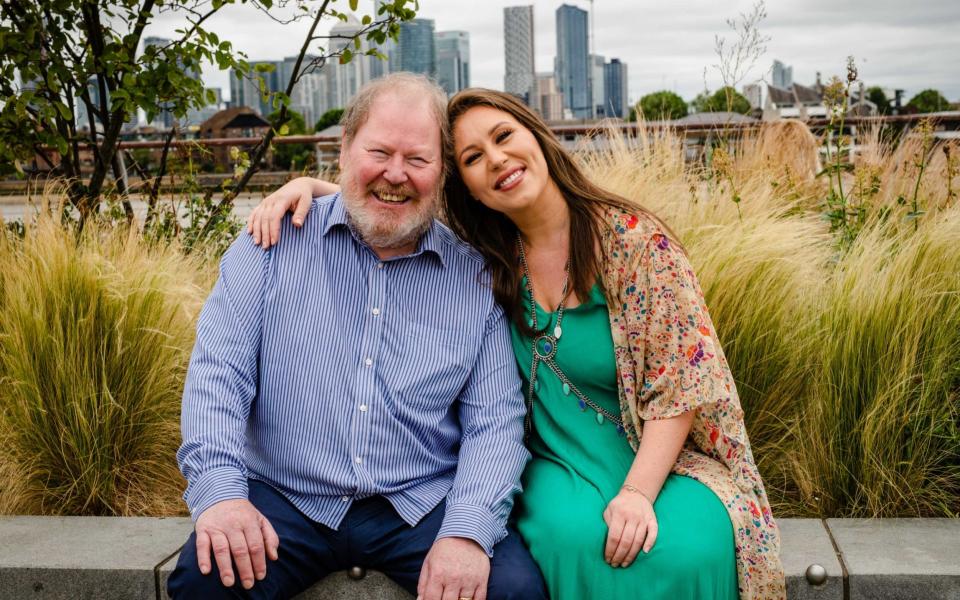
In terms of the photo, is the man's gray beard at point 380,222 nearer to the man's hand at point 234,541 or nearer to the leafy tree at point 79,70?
the man's hand at point 234,541

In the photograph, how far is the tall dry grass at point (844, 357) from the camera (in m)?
2.91

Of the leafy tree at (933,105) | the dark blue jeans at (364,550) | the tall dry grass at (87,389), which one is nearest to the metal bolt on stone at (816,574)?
the dark blue jeans at (364,550)

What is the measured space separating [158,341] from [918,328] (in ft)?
8.56

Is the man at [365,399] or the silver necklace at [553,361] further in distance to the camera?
the silver necklace at [553,361]

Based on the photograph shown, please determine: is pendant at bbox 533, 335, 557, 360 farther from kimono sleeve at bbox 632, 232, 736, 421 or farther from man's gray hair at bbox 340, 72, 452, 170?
man's gray hair at bbox 340, 72, 452, 170

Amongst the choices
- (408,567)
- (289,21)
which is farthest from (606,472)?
(289,21)

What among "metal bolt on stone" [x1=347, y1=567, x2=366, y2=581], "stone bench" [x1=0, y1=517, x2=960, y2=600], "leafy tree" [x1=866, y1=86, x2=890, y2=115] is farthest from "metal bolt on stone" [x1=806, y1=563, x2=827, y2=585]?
"leafy tree" [x1=866, y1=86, x2=890, y2=115]

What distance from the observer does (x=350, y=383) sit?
Answer: 2467mm

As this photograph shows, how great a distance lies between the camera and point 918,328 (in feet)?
9.58

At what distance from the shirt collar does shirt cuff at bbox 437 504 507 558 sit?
0.76m

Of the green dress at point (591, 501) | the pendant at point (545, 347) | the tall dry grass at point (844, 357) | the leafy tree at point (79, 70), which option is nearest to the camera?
the green dress at point (591, 501)

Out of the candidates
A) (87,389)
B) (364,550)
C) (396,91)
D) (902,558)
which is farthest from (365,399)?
(902,558)

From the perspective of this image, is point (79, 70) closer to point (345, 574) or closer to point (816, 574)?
point (345, 574)

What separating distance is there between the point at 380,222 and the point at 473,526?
2.92 ft
